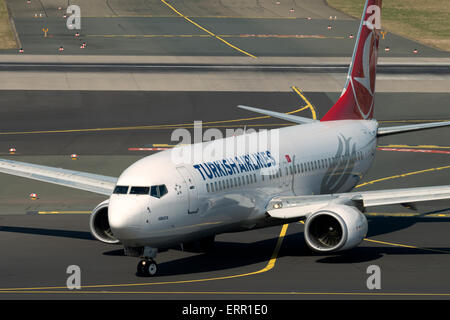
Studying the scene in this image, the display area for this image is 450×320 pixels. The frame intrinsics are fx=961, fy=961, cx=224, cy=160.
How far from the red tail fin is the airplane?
0.42 feet

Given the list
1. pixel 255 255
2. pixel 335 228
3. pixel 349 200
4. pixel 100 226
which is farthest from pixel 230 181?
pixel 100 226

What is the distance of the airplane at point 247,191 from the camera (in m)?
36.9

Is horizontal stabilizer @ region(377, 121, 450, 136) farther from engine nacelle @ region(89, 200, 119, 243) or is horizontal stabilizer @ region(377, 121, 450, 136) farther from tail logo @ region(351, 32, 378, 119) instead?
engine nacelle @ region(89, 200, 119, 243)

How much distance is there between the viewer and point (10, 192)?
55.3 metres

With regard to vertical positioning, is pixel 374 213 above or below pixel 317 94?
below

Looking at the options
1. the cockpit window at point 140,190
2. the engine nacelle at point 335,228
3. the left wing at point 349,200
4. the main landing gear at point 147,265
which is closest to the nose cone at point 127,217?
the cockpit window at point 140,190

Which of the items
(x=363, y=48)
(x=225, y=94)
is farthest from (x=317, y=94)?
(x=363, y=48)

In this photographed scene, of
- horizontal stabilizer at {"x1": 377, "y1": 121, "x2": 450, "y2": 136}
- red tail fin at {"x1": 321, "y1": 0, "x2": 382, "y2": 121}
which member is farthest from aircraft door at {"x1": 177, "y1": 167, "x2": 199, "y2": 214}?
horizontal stabilizer at {"x1": 377, "y1": 121, "x2": 450, "y2": 136}

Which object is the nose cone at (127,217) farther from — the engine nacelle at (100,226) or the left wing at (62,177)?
the left wing at (62,177)

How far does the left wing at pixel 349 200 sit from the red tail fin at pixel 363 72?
10120 millimetres

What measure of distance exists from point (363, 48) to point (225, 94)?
111ft

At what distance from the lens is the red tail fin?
52.3 m

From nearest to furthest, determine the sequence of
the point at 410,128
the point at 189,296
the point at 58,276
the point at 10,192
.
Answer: the point at 189,296, the point at 58,276, the point at 410,128, the point at 10,192

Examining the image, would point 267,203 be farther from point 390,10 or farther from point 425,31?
point 390,10
